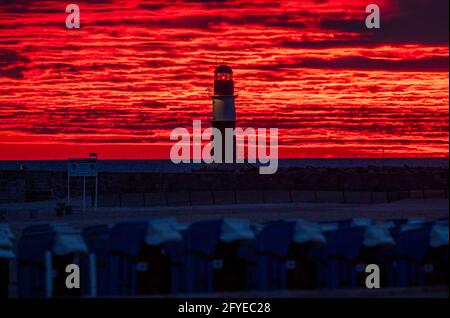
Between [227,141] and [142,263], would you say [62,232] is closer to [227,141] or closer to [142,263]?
[142,263]

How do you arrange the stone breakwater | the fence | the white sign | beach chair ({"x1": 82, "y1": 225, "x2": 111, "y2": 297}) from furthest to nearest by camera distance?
1. the stone breakwater
2. the fence
3. the white sign
4. beach chair ({"x1": 82, "y1": 225, "x2": 111, "y2": 297})

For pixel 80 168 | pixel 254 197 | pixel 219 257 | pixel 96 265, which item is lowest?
pixel 96 265

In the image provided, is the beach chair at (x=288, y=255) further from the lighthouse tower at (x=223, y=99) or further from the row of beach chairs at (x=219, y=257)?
the lighthouse tower at (x=223, y=99)

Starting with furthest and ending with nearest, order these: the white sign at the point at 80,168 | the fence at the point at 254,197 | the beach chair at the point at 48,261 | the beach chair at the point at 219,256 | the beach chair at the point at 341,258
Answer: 1. the fence at the point at 254,197
2. the white sign at the point at 80,168
3. the beach chair at the point at 341,258
4. the beach chair at the point at 219,256
5. the beach chair at the point at 48,261

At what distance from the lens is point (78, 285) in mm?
25094

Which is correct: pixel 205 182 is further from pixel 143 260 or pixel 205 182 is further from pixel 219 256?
pixel 143 260

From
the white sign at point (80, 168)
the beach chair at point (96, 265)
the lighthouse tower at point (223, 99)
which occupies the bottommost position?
the beach chair at point (96, 265)

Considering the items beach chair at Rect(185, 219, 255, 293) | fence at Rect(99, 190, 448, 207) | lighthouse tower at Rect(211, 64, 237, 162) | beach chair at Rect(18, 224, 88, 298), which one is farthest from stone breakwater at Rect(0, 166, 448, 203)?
beach chair at Rect(18, 224, 88, 298)

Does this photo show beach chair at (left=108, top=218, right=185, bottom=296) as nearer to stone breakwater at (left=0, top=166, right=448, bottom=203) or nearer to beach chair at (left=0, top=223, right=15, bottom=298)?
beach chair at (left=0, top=223, right=15, bottom=298)

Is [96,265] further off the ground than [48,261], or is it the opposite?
[48,261]

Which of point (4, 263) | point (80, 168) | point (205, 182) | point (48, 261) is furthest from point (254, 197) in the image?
point (48, 261)

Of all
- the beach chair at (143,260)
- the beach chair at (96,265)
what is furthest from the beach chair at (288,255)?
the beach chair at (96,265)
